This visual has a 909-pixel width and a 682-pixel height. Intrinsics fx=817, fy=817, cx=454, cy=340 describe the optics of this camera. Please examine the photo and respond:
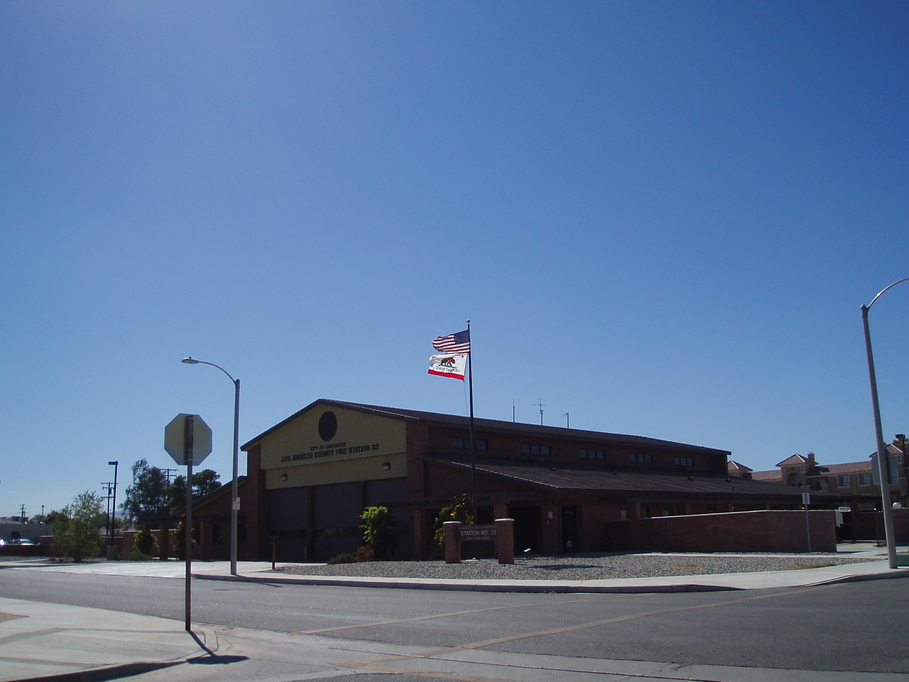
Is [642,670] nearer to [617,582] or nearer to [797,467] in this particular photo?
[617,582]

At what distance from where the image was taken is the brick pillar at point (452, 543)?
29297mm

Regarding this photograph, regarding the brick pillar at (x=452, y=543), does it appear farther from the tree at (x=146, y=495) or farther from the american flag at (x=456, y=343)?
the tree at (x=146, y=495)

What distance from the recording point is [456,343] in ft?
103

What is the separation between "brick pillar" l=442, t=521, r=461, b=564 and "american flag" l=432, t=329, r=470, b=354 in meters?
6.48

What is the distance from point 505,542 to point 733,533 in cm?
972

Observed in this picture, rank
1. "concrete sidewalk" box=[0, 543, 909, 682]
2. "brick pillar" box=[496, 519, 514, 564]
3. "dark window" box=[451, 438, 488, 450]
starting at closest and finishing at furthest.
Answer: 1. "concrete sidewalk" box=[0, 543, 909, 682]
2. "brick pillar" box=[496, 519, 514, 564]
3. "dark window" box=[451, 438, 488, 450]

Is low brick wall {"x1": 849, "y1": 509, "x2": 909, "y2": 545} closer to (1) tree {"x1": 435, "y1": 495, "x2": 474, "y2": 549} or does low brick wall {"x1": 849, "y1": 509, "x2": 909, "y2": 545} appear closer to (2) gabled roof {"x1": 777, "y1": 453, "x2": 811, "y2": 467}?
(1) tree {"x1": 435, "y1": 495, "x2": 474, "y2": 549}

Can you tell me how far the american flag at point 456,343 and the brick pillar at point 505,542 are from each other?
6788mm

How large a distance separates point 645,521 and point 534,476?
5.08 m

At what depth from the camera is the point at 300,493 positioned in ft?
154

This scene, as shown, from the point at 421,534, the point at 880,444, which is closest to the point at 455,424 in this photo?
the point at 421,534

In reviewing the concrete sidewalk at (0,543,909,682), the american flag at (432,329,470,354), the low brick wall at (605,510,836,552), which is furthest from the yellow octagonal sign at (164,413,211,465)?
the low brick wall at (605,510,836,552)

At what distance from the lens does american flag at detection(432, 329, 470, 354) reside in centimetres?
3117

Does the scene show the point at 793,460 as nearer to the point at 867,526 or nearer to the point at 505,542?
the point at 867,526
